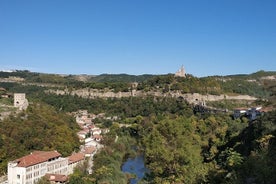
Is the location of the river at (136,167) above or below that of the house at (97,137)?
below

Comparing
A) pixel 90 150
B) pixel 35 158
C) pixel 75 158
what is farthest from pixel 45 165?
pixel 90 150

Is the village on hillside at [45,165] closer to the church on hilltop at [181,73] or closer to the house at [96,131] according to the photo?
the house at [96,131]

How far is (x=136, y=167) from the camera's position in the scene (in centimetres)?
4534

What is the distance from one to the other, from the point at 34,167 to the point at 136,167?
13725 millimetres

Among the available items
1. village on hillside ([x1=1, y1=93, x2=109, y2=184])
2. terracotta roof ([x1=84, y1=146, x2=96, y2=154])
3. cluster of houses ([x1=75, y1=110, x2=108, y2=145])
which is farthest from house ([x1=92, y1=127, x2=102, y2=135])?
terracotta roof ([x1=84, y1=146, x2=96, y2=154])

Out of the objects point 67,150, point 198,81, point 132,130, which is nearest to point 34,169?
point 67,150

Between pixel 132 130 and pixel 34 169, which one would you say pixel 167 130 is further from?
pixel 132 130

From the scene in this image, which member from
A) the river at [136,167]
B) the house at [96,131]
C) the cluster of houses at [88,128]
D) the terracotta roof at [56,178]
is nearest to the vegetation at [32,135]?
the terracotta roof at [56,178]

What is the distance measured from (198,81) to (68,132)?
133ft

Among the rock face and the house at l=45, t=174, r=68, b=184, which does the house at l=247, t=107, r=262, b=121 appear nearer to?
the rock face

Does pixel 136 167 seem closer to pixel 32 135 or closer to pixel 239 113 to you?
pixel 32 135

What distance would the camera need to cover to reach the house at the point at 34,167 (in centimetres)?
3434

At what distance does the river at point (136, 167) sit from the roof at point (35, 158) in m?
8.65

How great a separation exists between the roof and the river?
8.65 m
